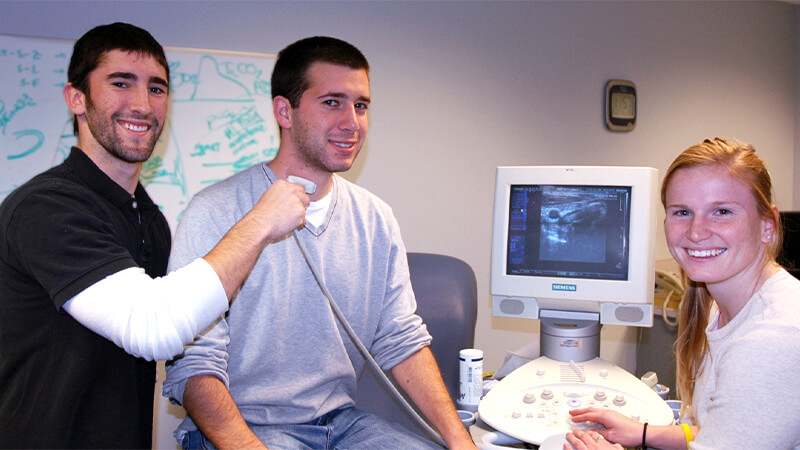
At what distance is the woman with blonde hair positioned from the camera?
1.13 m

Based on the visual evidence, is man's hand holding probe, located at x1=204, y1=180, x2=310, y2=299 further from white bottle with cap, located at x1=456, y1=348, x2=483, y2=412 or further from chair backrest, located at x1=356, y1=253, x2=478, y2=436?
chair backrest, located at x1=356, y1=253, x2=478, y2=436

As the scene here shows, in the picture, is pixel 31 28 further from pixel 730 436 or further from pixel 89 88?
pixel 730 436

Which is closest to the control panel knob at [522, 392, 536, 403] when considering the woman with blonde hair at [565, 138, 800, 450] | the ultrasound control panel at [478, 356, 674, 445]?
the ultrasound control panel at [478, 356, 674, 445]

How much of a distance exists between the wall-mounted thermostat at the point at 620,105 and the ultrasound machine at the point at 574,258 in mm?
1750

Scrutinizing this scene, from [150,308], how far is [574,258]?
1112 mm

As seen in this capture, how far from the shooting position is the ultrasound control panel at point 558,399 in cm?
142

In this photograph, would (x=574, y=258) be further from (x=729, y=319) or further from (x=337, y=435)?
(x=337, y=435)

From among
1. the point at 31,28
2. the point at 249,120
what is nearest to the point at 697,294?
the point at 249,120

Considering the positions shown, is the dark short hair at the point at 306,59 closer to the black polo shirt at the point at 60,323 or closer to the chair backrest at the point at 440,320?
the black polo shirt at the point at 60,323

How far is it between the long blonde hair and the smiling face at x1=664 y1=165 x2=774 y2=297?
0.01 m

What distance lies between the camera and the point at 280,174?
5.42 feet

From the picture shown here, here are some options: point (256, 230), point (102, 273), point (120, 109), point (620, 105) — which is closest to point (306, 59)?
point (120, 109)

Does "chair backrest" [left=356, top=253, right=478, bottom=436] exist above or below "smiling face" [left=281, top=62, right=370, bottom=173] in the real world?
below

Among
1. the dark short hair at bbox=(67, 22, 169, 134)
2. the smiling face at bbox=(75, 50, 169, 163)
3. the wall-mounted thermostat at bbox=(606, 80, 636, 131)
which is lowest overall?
the smiling face at bbox=(75, 50, 169, 163)
